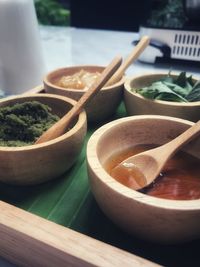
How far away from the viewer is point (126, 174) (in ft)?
1.57

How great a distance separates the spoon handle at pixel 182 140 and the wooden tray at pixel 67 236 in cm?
16

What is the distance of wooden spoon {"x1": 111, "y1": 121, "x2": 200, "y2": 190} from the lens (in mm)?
480

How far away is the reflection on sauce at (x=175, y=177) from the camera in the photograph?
17.3 inches

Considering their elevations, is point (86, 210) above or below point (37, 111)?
below

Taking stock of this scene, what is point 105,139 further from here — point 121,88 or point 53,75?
point 53,75

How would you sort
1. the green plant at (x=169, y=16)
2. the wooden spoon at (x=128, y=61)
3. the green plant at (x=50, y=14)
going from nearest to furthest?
the wooden spoon at (x=128, y=61), the green plant at (x=169, y=16), the green plant at (x=50, y=14)

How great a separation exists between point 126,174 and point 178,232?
138 millimetres

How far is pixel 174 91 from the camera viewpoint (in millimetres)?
679

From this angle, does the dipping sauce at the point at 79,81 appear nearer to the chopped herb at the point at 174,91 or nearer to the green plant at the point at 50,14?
the chopped herb at the point at 174,91

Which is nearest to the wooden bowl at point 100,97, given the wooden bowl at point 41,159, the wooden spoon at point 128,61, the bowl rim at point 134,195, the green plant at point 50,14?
the wooden spoon at point 128,61

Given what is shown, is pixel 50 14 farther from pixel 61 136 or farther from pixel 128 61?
pixel 61 136

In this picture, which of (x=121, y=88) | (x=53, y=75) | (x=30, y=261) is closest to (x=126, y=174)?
(x=30, y=261)

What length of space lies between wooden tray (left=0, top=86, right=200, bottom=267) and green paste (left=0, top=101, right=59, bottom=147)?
9 centimetres

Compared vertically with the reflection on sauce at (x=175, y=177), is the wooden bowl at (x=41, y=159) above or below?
above
